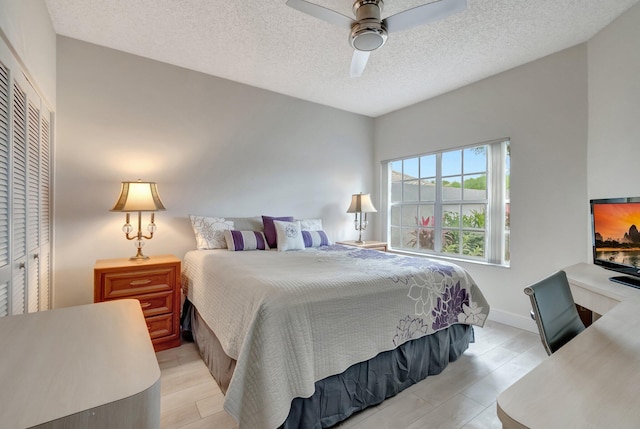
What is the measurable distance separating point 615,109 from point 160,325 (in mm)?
3975

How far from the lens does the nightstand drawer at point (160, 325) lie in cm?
237

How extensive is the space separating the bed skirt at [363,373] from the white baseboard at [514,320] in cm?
89

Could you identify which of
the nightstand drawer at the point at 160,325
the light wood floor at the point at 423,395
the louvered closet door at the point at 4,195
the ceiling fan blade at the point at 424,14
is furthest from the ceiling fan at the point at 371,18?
the nightstand drawer at the point at 160,325

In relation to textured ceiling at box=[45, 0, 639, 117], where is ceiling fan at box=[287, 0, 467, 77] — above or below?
below

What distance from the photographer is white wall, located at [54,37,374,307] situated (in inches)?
101

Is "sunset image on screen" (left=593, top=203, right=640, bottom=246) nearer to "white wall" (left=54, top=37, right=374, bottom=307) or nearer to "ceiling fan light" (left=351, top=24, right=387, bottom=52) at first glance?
"ceiling fan light" (left=351, top=24, right=387, bottom=52)

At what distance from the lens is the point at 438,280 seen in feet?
6.79

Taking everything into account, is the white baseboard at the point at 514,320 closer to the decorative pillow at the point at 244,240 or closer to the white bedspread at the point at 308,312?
the white bedspread at the point at 308,312

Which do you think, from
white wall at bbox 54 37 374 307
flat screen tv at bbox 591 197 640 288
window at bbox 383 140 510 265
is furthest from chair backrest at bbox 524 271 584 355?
white wall at bbox 54 37 374 307

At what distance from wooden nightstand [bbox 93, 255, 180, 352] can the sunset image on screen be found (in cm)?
319

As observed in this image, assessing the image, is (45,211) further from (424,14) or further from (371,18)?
(424,14)

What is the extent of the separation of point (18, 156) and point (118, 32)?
4.69ft

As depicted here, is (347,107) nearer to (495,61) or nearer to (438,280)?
(495,61)

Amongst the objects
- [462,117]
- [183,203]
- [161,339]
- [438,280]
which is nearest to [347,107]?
[462,117]
